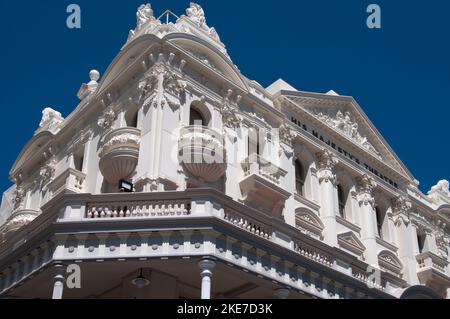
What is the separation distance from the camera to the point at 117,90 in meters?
31.3

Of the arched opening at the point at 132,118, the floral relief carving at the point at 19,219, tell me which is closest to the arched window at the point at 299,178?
the arched opening at the point at 132,118

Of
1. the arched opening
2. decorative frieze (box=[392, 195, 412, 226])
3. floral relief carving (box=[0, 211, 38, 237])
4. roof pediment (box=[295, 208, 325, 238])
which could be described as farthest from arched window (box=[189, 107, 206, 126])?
decorative frieze (box=[392, 195, 412, 226])

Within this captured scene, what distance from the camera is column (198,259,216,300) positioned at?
819 inches

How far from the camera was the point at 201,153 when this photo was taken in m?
27.4

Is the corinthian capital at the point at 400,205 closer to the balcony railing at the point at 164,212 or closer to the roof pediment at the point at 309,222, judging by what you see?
the roof pediment at the point at 309,222

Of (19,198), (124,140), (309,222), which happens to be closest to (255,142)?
(309,222)

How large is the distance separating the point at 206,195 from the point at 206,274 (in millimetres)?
2539

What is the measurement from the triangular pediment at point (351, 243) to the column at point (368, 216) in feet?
1.23

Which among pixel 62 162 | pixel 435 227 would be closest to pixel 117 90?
pixel 62 162

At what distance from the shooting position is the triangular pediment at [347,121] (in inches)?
1396

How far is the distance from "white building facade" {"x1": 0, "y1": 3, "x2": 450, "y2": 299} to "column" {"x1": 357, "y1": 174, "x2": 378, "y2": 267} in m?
0.07

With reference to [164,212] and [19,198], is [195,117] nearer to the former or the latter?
[164,212]

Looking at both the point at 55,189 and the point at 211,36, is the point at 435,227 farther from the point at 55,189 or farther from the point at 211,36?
the point at 55,189

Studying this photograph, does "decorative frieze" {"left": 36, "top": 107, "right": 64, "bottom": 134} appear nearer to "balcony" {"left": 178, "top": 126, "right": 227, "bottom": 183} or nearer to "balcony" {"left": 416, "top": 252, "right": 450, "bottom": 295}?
"balcony" {"left": 178, "top": 126, "right": 227, "bottom": 183}
